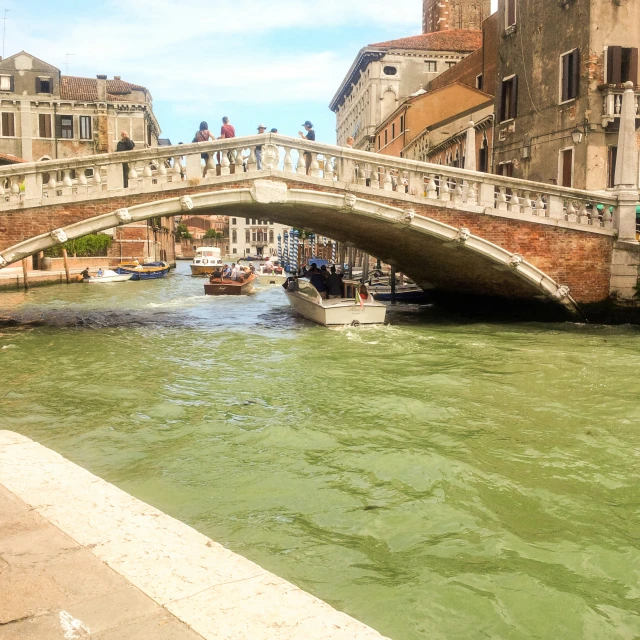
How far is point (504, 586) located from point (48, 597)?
1927mm

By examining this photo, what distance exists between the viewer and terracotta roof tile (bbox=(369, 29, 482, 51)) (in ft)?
117

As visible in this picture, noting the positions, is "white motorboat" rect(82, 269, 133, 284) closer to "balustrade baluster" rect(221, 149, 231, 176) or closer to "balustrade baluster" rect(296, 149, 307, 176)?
"balustrade baluster" rect(221, 149, 231, 176)

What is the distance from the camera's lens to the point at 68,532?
280 centimetres

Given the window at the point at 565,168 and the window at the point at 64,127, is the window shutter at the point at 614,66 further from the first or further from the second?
the window at the point at 64,127

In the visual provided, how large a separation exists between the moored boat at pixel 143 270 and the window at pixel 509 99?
1669 cm

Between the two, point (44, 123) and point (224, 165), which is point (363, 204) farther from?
point (44, 123)

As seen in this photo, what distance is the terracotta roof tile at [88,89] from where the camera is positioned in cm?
3478

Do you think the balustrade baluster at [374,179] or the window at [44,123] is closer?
the balustrade baluster at [374,179]

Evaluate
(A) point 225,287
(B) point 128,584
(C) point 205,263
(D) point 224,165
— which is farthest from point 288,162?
(C) point 205,263

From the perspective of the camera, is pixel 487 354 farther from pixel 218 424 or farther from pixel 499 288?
pixel 218 424

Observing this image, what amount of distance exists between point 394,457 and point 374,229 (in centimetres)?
797

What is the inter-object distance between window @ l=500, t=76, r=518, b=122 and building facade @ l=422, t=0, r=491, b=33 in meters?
24.4

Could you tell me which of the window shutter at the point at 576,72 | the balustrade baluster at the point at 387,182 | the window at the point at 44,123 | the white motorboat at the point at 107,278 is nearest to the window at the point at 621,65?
the window shutter at the point at 576,72

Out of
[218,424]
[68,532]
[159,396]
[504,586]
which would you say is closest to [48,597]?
[68,532]
